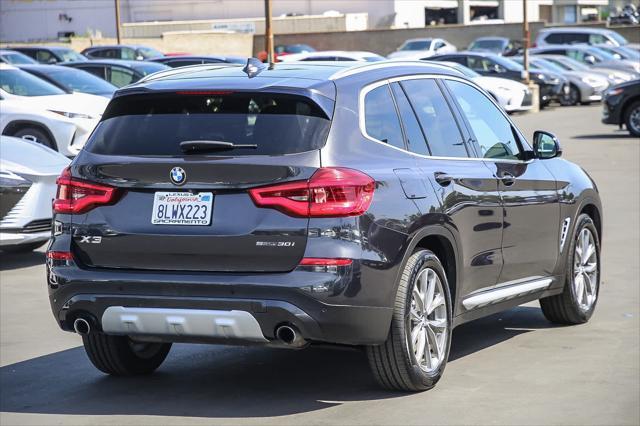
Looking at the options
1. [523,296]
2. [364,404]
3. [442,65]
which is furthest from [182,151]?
[523,296]

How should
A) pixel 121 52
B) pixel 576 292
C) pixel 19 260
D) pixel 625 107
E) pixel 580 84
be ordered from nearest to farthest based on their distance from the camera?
pixel 576 292 → pixel 19 260 → pixel 625 107 → pixel 580 84 → pixel 121 52

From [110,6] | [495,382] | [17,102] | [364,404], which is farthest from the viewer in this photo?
[110,6]

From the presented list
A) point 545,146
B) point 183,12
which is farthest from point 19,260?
point 183,12

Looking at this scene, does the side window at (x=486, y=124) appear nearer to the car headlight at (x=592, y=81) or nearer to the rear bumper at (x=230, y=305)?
the rear bumper at (x=230, y=305)

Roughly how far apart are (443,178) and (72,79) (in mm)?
16431

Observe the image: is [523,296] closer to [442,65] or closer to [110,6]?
[442,65]

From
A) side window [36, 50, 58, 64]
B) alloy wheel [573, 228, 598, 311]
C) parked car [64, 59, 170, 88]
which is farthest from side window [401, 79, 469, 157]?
side window [36, 50, 58, 64]

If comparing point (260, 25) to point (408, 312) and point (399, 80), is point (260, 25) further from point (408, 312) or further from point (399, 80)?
point (408, 312)

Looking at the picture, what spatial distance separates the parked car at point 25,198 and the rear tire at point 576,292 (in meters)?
5.10

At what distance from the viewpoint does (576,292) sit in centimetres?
888

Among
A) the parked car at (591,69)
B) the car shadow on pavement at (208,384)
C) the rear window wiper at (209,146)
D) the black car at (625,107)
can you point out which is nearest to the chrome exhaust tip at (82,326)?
the car shadow on pavement at (208,384)

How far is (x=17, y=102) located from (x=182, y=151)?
13354 mm

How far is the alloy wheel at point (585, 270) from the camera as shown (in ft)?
29.2

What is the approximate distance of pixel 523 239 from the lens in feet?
26.6
